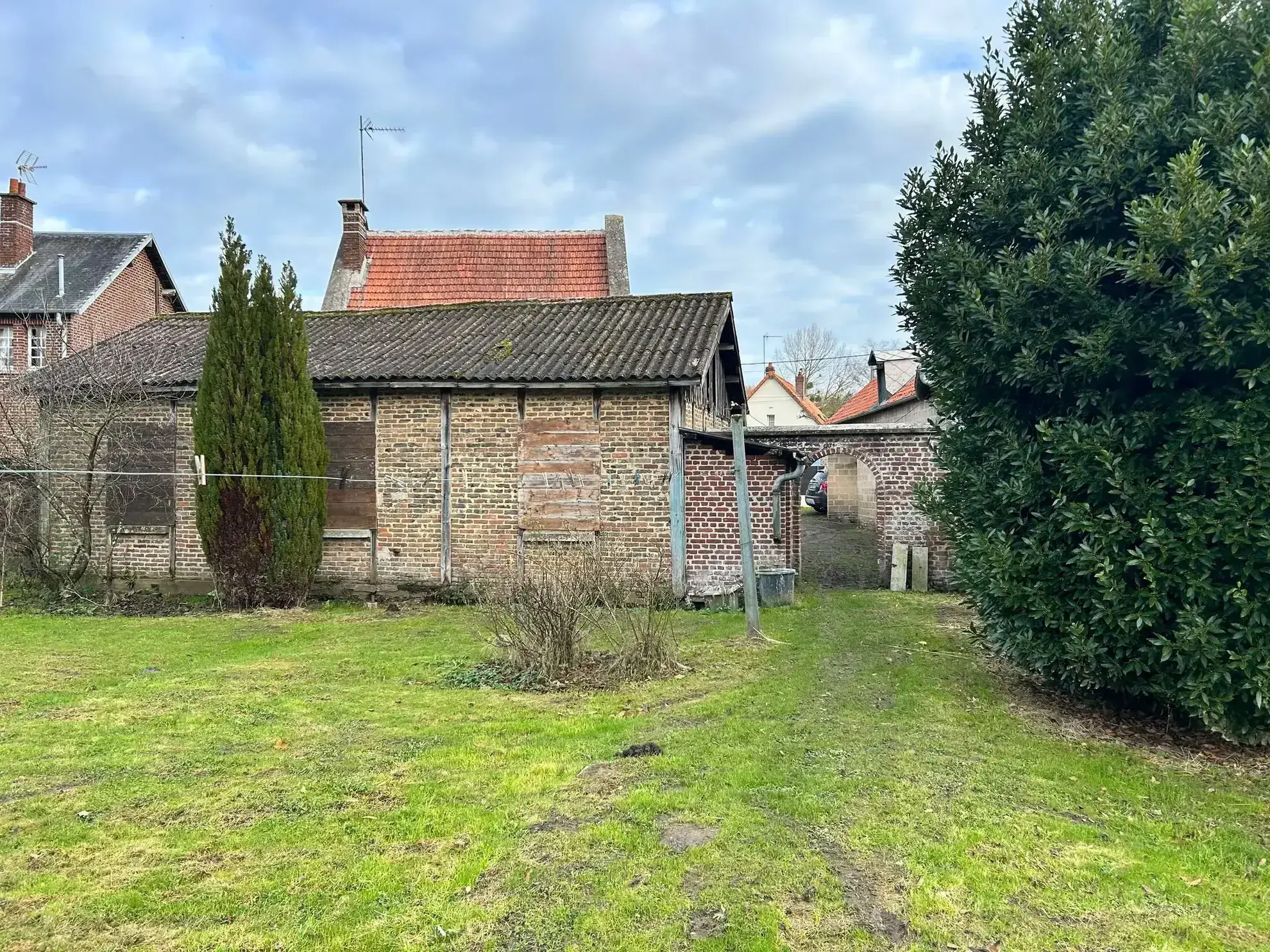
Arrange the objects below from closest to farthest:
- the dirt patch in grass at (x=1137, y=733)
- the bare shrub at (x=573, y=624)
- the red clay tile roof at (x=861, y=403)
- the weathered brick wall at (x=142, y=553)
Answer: the dirt patch in grass at (x=1137, y=733) < the bare shrub at (x=573, y=624) < the weathered brick wall at (x=142, y=553) < the red clay tile roof at (x=861, y=403)

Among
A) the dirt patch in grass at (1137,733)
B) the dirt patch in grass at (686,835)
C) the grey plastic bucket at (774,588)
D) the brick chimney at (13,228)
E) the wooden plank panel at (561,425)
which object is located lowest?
the dirt patch in grass at (1137,733)

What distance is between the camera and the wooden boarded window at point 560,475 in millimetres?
11586

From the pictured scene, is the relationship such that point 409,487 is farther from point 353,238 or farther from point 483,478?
point 353,238

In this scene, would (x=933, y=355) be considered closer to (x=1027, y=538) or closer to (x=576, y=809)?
(x=1027, y=538)

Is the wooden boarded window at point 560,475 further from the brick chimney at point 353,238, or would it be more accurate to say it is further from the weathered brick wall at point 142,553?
the brick chimney at point 353,238

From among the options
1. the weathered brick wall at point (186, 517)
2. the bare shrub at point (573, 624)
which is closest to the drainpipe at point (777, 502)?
the bare shrub at point (573, 624)

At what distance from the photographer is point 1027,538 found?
5645 mm

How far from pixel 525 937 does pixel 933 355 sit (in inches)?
220

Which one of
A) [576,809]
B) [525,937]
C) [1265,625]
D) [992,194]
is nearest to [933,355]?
[992,194]

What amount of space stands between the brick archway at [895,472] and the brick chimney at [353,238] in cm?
1358

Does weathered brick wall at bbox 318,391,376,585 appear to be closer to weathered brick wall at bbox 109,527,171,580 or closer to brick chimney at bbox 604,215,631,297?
weathered brick wall at bbox 109,527,171,580

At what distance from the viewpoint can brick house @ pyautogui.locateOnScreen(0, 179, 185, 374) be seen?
2197 cm

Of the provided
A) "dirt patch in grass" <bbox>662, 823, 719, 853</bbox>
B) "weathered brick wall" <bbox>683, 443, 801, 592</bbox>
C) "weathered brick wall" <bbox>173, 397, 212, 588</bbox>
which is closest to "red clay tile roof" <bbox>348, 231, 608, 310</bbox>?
"weathered brick wall" <bbox>173, 397, 212, 588</bbox>

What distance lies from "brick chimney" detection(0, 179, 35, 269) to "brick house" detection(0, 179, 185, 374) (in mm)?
20
